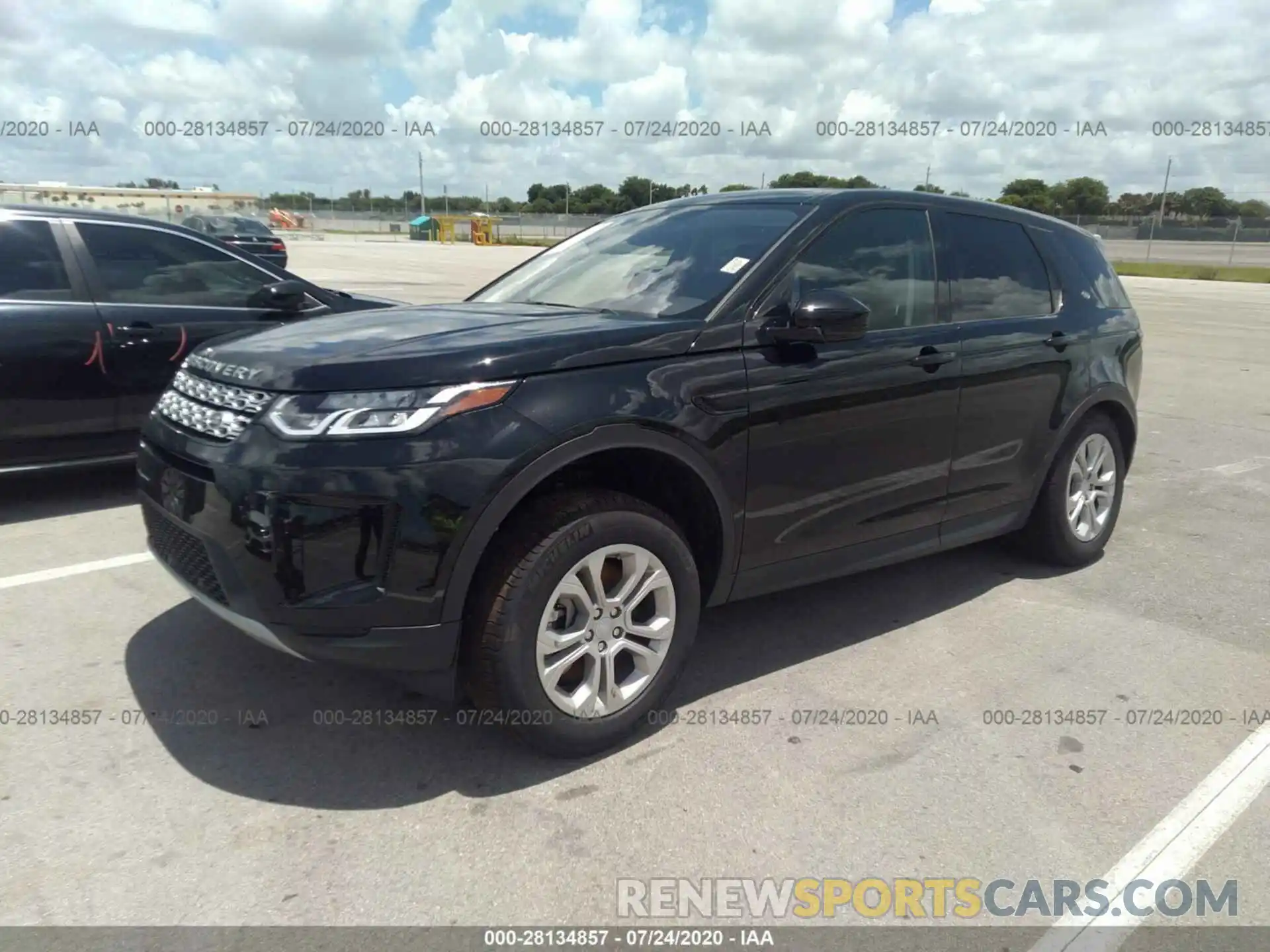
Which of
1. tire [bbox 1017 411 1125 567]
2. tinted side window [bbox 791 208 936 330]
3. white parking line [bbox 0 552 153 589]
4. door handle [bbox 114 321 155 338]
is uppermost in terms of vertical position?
tinted side window [bbox 791 208 936 330]

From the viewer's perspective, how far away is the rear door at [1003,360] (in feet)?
14.0

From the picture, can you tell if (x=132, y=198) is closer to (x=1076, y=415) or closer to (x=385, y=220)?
(x=385, y=220)

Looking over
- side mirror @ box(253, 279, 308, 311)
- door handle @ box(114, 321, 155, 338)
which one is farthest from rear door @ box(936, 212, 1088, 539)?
door handle @ box(114, 321, 155, 338)

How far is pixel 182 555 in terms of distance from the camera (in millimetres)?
3133

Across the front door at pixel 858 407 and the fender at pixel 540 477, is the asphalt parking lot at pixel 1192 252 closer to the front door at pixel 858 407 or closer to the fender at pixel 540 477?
the front door at pixel 858 407

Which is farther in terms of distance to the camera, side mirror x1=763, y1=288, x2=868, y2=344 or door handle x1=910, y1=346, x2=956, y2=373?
door handle x1=910, y1=346, x2=956, y2=373

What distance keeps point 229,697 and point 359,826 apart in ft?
3.16

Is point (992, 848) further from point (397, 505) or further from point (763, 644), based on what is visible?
point (397, 505)

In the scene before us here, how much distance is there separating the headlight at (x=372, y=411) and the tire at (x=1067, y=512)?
3.15m

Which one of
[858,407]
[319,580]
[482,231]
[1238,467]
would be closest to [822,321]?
[858,407]

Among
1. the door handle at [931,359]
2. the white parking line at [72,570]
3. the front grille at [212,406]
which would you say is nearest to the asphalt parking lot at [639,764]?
the white parking line at [72,570]

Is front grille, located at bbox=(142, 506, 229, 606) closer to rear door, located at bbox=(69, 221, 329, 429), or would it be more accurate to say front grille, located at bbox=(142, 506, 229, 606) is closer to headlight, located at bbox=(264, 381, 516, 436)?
headlight, located at bbox=(264, 381, 516, 436)

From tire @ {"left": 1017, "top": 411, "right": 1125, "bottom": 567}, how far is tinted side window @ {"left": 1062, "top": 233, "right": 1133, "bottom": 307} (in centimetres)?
62

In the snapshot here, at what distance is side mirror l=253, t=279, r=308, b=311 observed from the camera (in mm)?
5824
